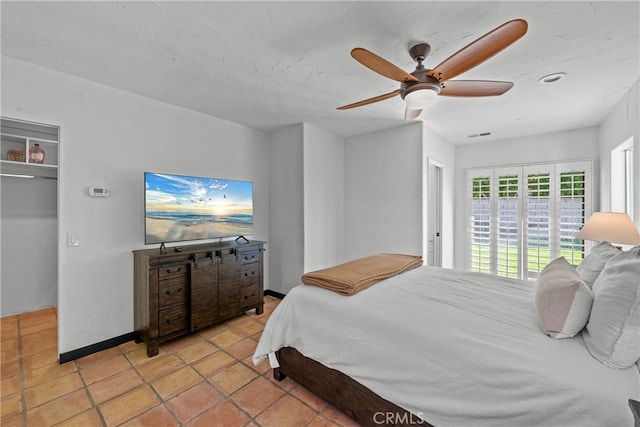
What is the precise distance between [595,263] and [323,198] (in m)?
3.02

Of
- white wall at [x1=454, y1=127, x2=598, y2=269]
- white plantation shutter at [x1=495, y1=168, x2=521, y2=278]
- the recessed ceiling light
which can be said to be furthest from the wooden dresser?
white plantation shutter at [x1=495, y1=168, x2=521, y2=278]

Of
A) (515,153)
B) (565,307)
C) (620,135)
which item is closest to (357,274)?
(565,307)

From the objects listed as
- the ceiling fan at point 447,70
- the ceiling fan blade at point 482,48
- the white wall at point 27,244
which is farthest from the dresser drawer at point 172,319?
the ceiling fan blade at point 482,48

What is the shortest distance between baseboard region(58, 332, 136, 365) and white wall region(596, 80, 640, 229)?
5019mm

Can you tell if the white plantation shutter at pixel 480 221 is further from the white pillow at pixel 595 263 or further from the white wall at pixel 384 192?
the white pillow at pixel 595 263

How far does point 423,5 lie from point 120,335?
3.74 m

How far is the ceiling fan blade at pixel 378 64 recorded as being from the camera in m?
1.48

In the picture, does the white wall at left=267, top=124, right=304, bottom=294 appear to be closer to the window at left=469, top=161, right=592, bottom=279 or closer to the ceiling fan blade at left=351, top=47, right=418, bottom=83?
the ceiling fan blade at left=351, top=47, right=418, bottom=83

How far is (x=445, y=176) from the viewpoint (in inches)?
176

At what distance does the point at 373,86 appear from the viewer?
101 inches

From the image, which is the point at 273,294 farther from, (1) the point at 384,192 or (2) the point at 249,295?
(1) the point at 384,192

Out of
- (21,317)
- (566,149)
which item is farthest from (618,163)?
(21,317)

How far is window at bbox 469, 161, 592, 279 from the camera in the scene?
3891 mm

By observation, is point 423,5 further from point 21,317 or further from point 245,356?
point 21,317
